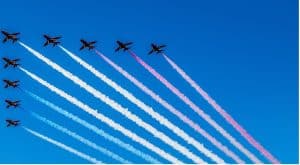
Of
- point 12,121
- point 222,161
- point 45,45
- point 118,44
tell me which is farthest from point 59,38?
point 222,161

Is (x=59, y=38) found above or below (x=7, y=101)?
above

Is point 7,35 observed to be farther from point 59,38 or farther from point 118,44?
point 118,44

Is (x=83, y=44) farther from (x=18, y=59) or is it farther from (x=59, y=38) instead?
(x=18, y=59)

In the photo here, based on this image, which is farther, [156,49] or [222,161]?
[156,49]

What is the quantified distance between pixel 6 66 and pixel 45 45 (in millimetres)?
8774

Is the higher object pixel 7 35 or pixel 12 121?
pixel 7 35

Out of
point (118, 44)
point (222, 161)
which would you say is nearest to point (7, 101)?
point (118, 44)

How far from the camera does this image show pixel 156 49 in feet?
410

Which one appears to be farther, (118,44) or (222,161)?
(118,44)

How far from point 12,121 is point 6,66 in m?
11.5

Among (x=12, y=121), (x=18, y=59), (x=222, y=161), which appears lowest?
(x=222, y=161)

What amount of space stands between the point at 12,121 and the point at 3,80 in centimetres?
Answer: 844

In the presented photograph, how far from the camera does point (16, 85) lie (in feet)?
427

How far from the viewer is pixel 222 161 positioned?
373ft
